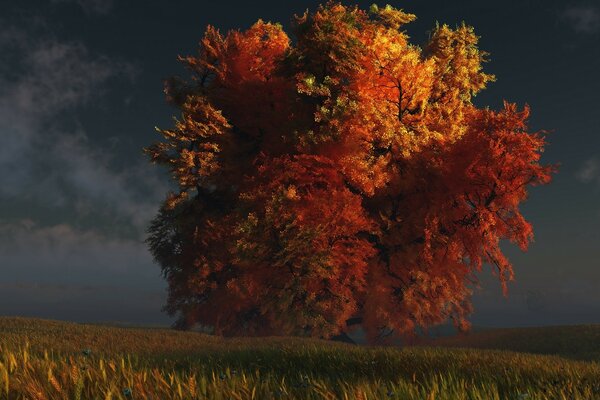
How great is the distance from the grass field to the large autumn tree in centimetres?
661

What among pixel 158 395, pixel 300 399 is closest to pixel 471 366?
pixel 300 399

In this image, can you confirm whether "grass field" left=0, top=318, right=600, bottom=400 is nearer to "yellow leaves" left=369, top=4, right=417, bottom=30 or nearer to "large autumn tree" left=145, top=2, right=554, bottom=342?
"large autumn tree" left=145, top=2, right=554, bottom=342

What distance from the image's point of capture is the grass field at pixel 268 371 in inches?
171

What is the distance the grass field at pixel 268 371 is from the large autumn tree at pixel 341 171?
6609 millimetres

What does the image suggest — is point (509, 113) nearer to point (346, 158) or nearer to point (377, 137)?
point (377, 137)

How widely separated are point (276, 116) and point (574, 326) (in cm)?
2147

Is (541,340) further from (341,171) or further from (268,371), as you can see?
(268,371)

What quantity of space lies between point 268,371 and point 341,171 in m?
17.2

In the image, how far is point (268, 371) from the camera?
776 centimetres

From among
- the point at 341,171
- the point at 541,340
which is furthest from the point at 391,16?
the point at 541,340

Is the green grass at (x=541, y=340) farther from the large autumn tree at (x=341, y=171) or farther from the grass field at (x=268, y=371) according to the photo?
the large autumn tree at (x=341, y=171)

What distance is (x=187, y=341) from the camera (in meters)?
18.1

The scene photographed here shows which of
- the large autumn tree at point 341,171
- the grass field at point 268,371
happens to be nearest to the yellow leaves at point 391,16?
the large autumn tree at point 341,171

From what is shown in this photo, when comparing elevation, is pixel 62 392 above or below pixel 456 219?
below
